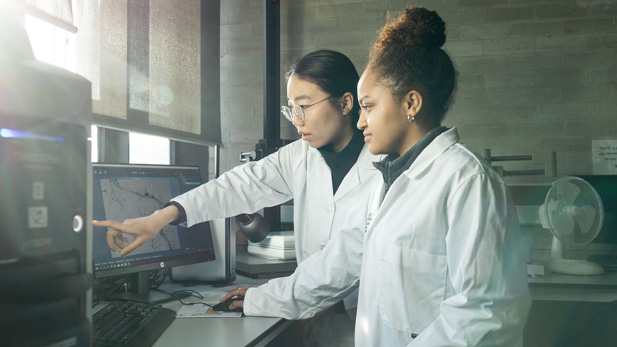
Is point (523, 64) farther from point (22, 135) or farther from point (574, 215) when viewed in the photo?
point (22, 135)

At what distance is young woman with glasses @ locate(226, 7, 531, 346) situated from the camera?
2.96 feet

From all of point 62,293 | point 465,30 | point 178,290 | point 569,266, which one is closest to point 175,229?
point 178,290

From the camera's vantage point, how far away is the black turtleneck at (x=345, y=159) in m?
1.69

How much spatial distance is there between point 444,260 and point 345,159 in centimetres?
74

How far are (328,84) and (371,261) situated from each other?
669mm

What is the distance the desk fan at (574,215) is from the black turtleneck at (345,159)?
926mm

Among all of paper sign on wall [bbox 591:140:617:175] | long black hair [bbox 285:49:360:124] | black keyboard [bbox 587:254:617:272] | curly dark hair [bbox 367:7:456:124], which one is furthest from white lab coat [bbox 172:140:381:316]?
paper sign on wall [bbox 591:140:617:175]

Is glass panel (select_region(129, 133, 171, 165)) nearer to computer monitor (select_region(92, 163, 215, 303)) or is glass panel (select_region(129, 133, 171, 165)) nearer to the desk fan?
computer monitor (select_region(92, 163, 215, 303))

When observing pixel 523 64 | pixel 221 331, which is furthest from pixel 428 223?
pixel 523 64

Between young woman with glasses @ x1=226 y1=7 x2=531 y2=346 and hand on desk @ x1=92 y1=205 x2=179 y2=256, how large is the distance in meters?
0.59

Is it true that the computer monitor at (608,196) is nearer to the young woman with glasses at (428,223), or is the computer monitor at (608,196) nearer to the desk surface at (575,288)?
the desk surface at (575,288)

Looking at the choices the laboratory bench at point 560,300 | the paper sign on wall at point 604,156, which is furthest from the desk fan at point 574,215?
the paper sign on wall at point 604,156

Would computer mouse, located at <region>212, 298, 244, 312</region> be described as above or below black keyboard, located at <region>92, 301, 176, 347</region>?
below

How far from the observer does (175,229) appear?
1631 mm
